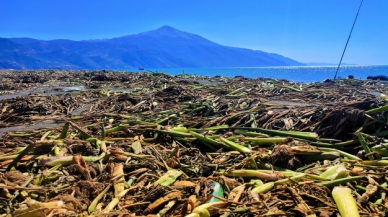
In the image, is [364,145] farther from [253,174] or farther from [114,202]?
[114,202]

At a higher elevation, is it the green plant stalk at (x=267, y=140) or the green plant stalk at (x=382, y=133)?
the green plant stalk at (x=382, y=133)

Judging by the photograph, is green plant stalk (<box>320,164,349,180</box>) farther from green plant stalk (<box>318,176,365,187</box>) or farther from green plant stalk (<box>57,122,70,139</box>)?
green plant stalk (<box>57,122,70,139</box>)

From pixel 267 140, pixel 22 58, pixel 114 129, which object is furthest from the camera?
pixel 22 58

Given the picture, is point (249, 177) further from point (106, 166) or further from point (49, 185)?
point (49, 185)

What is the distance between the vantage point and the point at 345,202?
1.43m

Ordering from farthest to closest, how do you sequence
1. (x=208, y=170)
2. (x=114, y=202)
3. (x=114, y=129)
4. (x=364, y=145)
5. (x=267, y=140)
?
(x=114, y=129) < (x=267, y=140) < (x=364, y=145) < (x=208, y=170) < (x=114, y=202)

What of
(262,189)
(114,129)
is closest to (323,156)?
(262,189)

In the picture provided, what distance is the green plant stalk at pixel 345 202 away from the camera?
1.34m

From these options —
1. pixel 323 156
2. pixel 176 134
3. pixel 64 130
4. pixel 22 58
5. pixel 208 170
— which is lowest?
pixel 208 170

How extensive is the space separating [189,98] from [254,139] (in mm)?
3351

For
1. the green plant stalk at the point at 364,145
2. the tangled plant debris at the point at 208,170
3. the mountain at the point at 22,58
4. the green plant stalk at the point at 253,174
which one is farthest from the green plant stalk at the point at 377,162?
the mountain at the point at 22,58

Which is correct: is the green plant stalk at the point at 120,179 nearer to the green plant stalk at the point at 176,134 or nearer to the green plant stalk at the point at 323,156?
the green plant stalk at the point at 176,134

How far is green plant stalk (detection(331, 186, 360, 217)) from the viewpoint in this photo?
4.41 feet

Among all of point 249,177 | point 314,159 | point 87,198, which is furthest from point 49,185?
point 314,159
